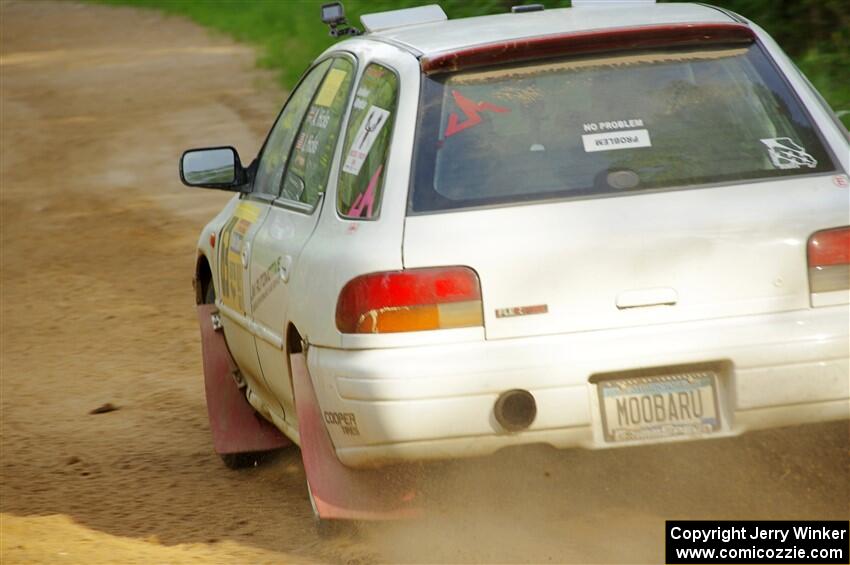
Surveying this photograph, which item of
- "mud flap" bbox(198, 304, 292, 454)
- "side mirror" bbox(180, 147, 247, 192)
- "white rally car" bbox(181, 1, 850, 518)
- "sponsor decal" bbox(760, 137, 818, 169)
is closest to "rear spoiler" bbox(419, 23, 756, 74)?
"white rally car" bbox(181, 1, 850, 518)

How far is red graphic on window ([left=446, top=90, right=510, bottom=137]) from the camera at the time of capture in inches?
188

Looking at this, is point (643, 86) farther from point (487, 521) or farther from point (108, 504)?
point (108, 504)

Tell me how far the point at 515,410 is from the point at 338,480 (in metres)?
0.73

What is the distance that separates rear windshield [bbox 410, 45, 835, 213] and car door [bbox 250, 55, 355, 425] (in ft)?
2.12

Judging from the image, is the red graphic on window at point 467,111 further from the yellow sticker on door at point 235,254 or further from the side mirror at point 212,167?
the side mirror at point 212,167

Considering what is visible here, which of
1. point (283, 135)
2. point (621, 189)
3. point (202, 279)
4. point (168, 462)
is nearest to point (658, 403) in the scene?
point (621, 189)

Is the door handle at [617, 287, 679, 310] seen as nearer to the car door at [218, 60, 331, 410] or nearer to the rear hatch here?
the rear hatch

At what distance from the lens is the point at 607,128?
4.75 metres

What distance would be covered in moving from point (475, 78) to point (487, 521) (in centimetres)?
144

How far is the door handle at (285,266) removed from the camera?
17.2 feet

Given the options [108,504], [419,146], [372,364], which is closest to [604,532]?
[372,364]

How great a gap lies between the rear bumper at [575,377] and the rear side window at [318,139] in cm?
102

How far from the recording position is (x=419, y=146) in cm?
472

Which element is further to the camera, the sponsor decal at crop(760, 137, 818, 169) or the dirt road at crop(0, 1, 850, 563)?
the dirt road at crop(0, 1, 850, 563)
